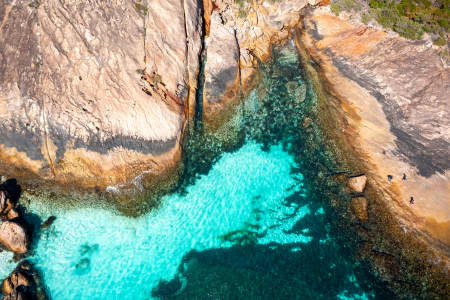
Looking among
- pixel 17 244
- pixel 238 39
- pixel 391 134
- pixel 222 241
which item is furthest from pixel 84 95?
pixel 391 134

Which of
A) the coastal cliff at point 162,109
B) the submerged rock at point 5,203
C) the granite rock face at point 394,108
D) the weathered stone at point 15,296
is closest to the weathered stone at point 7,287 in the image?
the weathered stone at point 15,296

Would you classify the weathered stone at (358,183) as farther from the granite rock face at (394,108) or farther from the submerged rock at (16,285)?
the submerged rock at (16,285)

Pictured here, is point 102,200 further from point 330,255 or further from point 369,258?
point 369,258

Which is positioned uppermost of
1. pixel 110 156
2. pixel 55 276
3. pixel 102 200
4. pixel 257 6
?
pixel 257 6

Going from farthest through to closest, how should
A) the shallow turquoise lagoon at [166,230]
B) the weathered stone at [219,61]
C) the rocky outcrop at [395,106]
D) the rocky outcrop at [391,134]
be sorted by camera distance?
the weathered stone at [219,61] → the rocky outcrop at [395,106] → the rocky outcrop at [391,134] → the shallow turquoise lagoon at [166,230]

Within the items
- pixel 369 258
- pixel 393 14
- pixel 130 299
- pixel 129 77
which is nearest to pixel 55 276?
pixel 130 299
